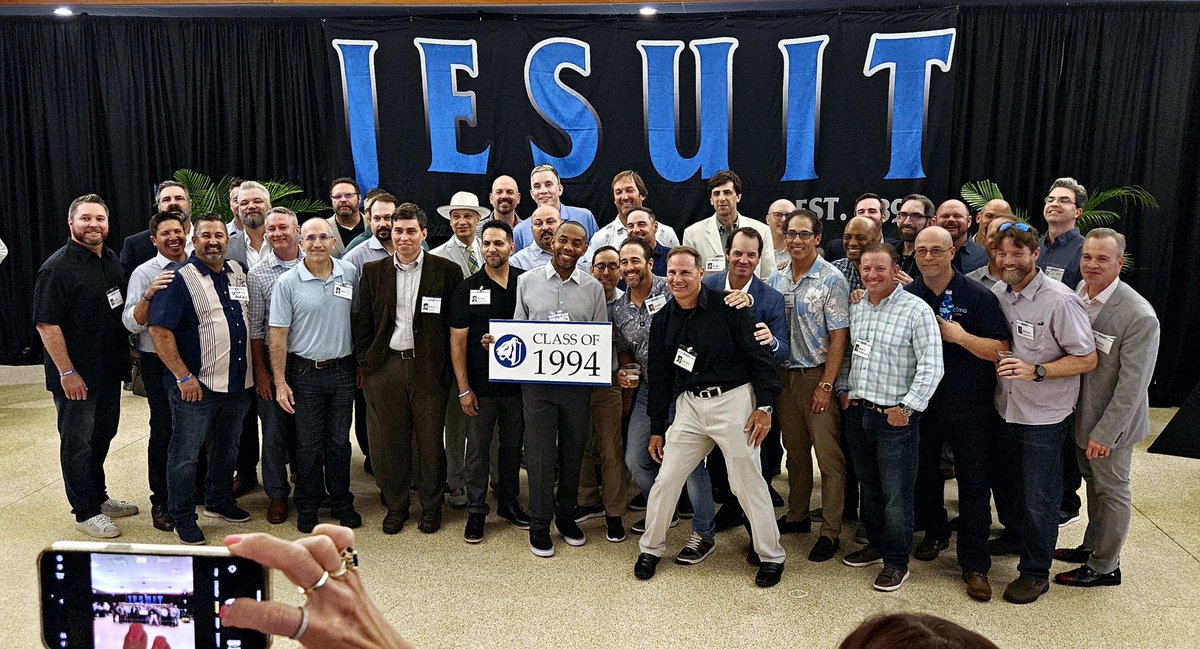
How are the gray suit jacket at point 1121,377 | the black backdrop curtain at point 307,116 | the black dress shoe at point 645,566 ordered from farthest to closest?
1. the black backdrop curtain at point 307,116
2. the black dress shoe at point 645,566
3. the gray suit jacket at point 1121,377

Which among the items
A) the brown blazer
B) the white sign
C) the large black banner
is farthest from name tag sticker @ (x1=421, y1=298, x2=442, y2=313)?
the large black banner

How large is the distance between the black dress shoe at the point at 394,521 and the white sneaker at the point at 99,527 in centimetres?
138

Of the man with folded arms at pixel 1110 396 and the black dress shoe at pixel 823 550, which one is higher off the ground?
the man with folded arms at pixel 1110 396

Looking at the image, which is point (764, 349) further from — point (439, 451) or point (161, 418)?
point (161, 418)

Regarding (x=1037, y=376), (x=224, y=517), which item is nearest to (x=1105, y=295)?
(x=1037, y=376)

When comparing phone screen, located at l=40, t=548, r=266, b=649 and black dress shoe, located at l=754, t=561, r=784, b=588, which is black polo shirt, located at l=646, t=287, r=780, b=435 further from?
phone screen, located at l=40, t=548, r=266, b=649

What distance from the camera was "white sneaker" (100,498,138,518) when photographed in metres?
4.74

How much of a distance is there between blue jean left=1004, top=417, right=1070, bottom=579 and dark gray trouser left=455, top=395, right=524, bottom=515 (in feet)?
7.82

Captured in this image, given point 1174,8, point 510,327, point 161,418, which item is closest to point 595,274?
point 510,327

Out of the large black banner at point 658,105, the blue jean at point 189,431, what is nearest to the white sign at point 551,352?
the blue jean at point 189,431

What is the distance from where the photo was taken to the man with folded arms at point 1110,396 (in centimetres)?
359

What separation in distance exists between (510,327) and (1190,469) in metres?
4.51

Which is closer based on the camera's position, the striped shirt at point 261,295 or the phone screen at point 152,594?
the phone screen at point 152,594

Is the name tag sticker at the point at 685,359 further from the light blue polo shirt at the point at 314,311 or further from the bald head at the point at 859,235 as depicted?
the light blue polo shirt at the point at 314,311
